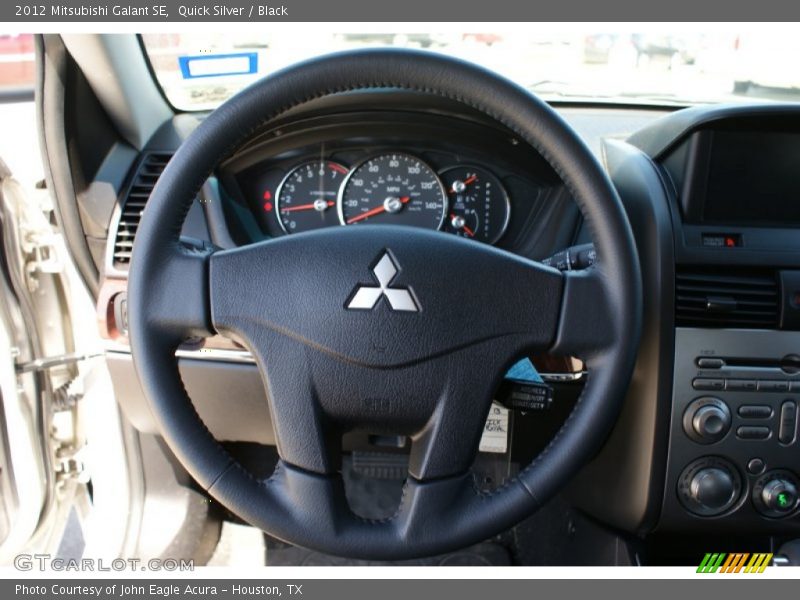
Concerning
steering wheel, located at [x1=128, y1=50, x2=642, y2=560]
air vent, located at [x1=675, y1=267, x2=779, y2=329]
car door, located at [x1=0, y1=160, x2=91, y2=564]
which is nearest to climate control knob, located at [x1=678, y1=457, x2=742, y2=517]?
air vent, located at [x1=675, y1=267, x2=779, y2=329]

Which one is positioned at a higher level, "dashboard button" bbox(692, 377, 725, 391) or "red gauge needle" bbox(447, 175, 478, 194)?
"red gauge needle" bbox(447, 175, 478, 194)

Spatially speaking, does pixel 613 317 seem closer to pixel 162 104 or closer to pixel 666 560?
pixel 666 560

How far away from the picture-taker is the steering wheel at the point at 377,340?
98cm

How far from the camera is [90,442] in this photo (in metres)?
1.92

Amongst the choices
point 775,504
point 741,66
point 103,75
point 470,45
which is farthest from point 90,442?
point 741,66

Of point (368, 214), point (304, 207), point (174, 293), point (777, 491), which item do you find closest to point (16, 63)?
point (304, 207)

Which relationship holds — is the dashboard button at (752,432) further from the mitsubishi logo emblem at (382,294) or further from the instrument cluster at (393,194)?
the mitsubishi logo emblem at (382,294)

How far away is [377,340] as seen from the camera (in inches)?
38.9

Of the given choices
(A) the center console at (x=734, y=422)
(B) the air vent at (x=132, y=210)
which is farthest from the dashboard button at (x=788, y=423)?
(B) the air vent at (x=132, y=210)

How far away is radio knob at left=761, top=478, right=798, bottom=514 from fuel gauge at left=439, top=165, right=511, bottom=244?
0.74 meters

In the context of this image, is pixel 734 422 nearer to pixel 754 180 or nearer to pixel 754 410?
pixel 754 410

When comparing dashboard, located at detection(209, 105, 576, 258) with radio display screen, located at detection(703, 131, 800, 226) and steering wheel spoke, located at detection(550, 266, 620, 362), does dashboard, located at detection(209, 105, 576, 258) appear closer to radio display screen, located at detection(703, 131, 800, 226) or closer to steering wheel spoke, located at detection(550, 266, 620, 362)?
radio display screen, located at detection(703, 131, 800, 226)

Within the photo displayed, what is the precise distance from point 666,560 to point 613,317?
0.98m

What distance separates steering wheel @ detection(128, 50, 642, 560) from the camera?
3.22 feet
